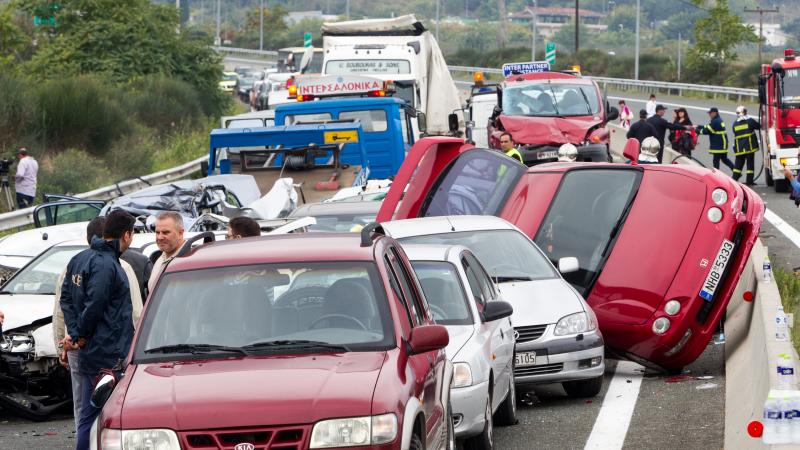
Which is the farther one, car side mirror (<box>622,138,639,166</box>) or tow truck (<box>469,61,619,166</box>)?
tow truck (<box>469,61,619,166</box>)

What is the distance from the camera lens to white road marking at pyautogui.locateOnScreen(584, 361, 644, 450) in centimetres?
1001

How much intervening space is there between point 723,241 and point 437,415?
6.18 m

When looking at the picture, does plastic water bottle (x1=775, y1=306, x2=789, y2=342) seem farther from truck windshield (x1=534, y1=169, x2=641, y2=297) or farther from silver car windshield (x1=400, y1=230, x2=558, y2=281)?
truck windshield (x1=534, y1=169, x2=641, y2=297)

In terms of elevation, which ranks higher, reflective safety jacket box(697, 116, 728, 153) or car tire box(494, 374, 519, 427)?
reflective safety jacket box(697, 116, 728, 153)

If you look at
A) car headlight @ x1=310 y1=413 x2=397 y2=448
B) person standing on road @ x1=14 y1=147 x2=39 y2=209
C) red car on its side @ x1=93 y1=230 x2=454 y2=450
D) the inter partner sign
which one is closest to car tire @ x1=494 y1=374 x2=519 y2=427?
red car on its side @ x1=93 y1=230 x2=454 y2=450

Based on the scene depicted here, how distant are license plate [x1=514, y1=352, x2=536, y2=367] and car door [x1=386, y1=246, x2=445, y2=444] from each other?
136 inches

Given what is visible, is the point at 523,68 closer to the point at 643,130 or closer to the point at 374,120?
the point at 643,130

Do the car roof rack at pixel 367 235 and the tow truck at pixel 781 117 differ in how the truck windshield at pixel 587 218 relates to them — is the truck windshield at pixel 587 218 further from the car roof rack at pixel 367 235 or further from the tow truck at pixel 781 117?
the tow truck at pixel 781 117

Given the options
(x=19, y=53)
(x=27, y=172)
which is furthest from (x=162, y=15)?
(x=27, y=172)

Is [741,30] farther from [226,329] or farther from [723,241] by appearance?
[226,329]

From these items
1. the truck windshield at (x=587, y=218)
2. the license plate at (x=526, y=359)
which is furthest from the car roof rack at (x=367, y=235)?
the truck windshield at (x=587, y=218)

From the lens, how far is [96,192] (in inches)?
1097

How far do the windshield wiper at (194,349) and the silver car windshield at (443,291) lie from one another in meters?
3.17

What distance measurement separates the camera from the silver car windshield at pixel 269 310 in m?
7.11
